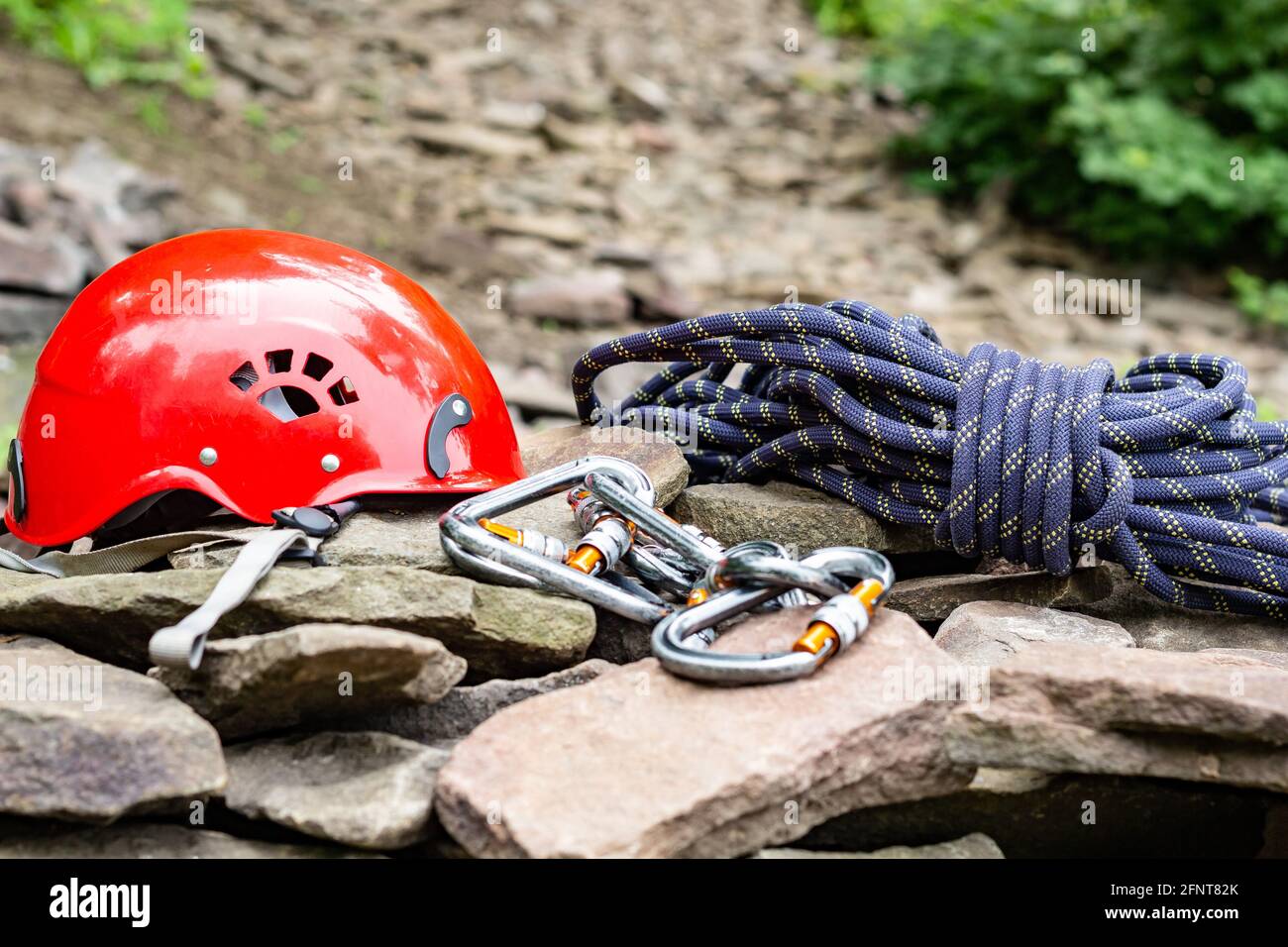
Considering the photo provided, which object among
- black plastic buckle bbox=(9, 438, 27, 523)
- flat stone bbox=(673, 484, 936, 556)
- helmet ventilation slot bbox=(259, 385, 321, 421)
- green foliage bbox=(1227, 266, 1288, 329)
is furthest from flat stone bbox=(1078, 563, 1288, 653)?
green foliage bbox=(1227, 266, 1288, 329)

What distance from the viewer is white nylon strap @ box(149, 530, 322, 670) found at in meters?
1.86

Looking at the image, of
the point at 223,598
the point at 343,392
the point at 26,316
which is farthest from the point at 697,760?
the point at 26,316

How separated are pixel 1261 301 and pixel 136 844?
7711 mm

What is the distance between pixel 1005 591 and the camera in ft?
8.71

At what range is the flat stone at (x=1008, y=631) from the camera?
2.35 m

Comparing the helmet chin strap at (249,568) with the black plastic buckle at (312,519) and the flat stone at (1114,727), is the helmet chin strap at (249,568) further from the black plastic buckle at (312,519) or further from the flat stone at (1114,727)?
the flat stone at (1114,727)

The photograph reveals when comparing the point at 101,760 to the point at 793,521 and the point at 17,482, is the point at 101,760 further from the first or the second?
the point at 793,521

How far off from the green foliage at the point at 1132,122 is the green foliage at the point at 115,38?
5.37 meters

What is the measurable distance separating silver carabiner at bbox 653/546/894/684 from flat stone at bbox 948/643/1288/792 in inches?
8.9

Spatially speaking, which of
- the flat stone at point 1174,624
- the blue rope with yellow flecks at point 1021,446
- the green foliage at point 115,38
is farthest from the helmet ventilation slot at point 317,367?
the green foliage at point 115,38

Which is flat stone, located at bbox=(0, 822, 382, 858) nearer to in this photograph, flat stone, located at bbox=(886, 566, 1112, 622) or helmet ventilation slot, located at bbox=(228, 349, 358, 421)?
helmet ventilation slot, located at bbox=(228, 349, 358, 421)

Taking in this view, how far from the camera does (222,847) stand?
1.86 m

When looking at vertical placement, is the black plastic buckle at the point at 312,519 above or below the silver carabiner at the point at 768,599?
above

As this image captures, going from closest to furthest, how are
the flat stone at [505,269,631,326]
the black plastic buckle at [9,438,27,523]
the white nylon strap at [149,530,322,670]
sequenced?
the white nylon strap at [149,530,322,670] → the black plastic buckle at [9,438,27,523] → the flat stone at [505,269,631,326]
